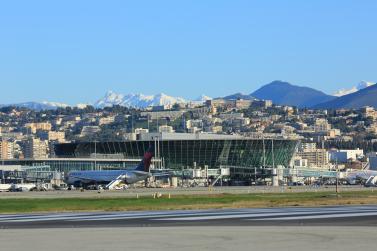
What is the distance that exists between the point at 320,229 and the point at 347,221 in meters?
5.29

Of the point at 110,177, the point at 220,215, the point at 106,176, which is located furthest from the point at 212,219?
the point at 106,176

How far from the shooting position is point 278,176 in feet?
618

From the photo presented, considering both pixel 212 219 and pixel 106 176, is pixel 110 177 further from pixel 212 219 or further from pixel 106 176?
pixel 212 219

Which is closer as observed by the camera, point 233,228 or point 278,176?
point 233,228

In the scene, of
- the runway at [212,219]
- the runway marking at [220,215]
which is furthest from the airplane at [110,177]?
the runway at [212,219]

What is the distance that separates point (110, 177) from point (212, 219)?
104892 millimetres

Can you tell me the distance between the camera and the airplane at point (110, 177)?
148500 mm

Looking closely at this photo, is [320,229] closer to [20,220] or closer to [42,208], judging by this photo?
[20,220]

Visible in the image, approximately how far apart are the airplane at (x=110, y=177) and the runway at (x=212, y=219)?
304 feet

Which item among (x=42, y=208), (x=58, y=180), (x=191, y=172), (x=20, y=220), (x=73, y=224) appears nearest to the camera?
(x=73, y=224)

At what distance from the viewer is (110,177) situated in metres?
151

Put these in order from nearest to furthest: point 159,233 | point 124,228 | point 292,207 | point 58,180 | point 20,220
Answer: point 159,233, point 124,228, point 20,220, point 292,207, point 58,180

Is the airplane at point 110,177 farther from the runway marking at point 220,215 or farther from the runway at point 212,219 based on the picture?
the runway at point 212,219

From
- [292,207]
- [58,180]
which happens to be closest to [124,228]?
[292,207]
